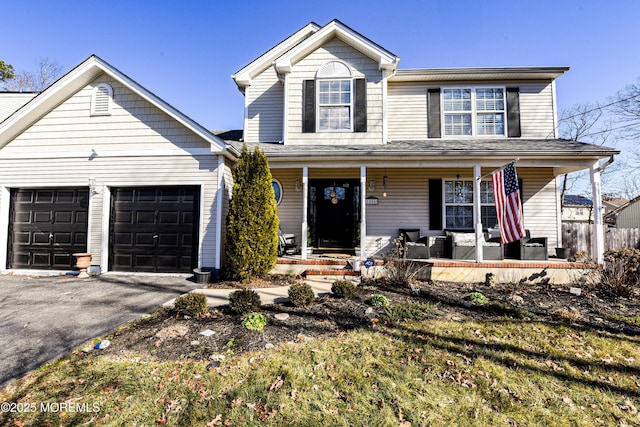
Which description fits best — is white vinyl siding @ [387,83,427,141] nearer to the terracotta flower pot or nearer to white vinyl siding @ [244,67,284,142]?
white vinyl siding @ [244,67,284,142]

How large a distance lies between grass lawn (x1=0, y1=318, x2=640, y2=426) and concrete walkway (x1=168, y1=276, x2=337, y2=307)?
186 cm

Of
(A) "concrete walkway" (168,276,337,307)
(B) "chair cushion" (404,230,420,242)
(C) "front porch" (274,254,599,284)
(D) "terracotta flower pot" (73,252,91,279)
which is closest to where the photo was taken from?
(A) "concrete walkway" (168,276,337,307)

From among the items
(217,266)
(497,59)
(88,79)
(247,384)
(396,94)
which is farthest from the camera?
Answer: (497,59)

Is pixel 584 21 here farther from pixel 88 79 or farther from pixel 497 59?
pixel 88 79

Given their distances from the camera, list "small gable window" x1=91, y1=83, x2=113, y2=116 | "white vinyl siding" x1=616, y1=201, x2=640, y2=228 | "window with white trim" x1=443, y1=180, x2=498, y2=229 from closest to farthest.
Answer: "small gable window" x1=91, y1=83, x2=113, y2=116 < "window with white trim" x1=443, y1=180, x2=498, y2=229 < "white vinyl siding" x1=616, y1=201, x2=640, y2=228

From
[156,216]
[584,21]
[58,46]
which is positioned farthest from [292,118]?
[58,46]

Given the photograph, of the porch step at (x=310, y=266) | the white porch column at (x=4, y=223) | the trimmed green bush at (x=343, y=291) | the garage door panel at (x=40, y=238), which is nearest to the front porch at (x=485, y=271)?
the porch step at (x=310, y=266)

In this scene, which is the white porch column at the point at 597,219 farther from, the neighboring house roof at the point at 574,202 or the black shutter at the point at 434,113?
the neighboring house roof at the point at 574,202

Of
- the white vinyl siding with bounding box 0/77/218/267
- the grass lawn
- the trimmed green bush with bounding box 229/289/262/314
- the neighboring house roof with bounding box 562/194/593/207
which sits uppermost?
the neighboring house roof with bounding box 562/194/593/207

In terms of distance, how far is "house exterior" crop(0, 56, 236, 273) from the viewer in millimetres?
7363

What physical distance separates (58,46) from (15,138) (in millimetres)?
7140

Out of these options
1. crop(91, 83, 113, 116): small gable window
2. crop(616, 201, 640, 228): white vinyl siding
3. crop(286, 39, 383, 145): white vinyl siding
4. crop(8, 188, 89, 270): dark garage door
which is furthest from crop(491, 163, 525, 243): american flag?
crop(616, 201, 640, 228): white vinyl siding

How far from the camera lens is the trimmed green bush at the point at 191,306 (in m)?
4.28

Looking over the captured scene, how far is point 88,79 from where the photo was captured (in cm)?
770
